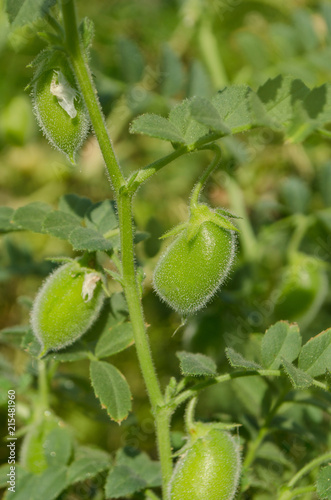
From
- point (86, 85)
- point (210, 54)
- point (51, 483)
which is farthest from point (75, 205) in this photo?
point (210, 54)

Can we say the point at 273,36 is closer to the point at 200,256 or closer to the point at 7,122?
the point at 7,122

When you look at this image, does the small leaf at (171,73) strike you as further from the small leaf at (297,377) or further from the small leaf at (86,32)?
the small leaf at (297,377)

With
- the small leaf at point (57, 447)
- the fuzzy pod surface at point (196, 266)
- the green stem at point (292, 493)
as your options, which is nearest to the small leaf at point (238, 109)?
the fuzzy pod surface at point (196, 266)

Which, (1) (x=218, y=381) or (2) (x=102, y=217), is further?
(2) (x=102, y=217)

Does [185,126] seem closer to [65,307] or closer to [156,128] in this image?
[156,128]

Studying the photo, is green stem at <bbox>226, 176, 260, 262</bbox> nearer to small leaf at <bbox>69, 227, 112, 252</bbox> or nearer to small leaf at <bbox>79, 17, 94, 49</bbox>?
small leaf at <bbox>69, 227, 112, 252</bbox>

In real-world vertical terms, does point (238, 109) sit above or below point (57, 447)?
above
